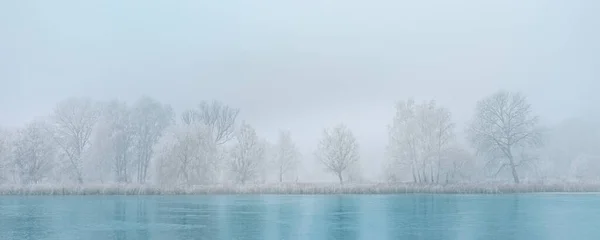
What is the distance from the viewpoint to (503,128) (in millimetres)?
53750

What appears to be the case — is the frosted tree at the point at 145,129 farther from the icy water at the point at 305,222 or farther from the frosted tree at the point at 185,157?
the icy water at the point at 305,222

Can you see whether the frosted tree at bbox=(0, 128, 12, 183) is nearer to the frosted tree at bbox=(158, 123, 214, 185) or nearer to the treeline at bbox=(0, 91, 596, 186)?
the treeline at bbox=(0, 91, 596, 186)

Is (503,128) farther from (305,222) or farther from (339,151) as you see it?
(305,222)

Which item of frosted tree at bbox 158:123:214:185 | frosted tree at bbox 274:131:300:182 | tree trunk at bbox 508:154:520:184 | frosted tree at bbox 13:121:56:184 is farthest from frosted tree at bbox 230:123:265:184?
tree trunk at bbox 508:154:520:184

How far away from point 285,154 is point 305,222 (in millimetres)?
46647

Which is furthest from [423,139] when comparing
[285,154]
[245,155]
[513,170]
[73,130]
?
[73,130]

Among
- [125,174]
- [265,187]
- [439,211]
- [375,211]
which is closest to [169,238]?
[375,211]

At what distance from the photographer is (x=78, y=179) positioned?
5522cm

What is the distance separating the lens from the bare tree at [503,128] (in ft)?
174

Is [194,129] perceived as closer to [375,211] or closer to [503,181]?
[375,211]

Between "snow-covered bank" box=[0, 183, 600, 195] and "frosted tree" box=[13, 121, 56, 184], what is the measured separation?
15.3ft

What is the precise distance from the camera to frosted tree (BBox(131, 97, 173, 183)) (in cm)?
5788

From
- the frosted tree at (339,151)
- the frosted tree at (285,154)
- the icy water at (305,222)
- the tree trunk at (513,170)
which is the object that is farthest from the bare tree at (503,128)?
the frosted tree at (285,154)

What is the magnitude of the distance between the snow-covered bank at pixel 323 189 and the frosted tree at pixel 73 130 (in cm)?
768
